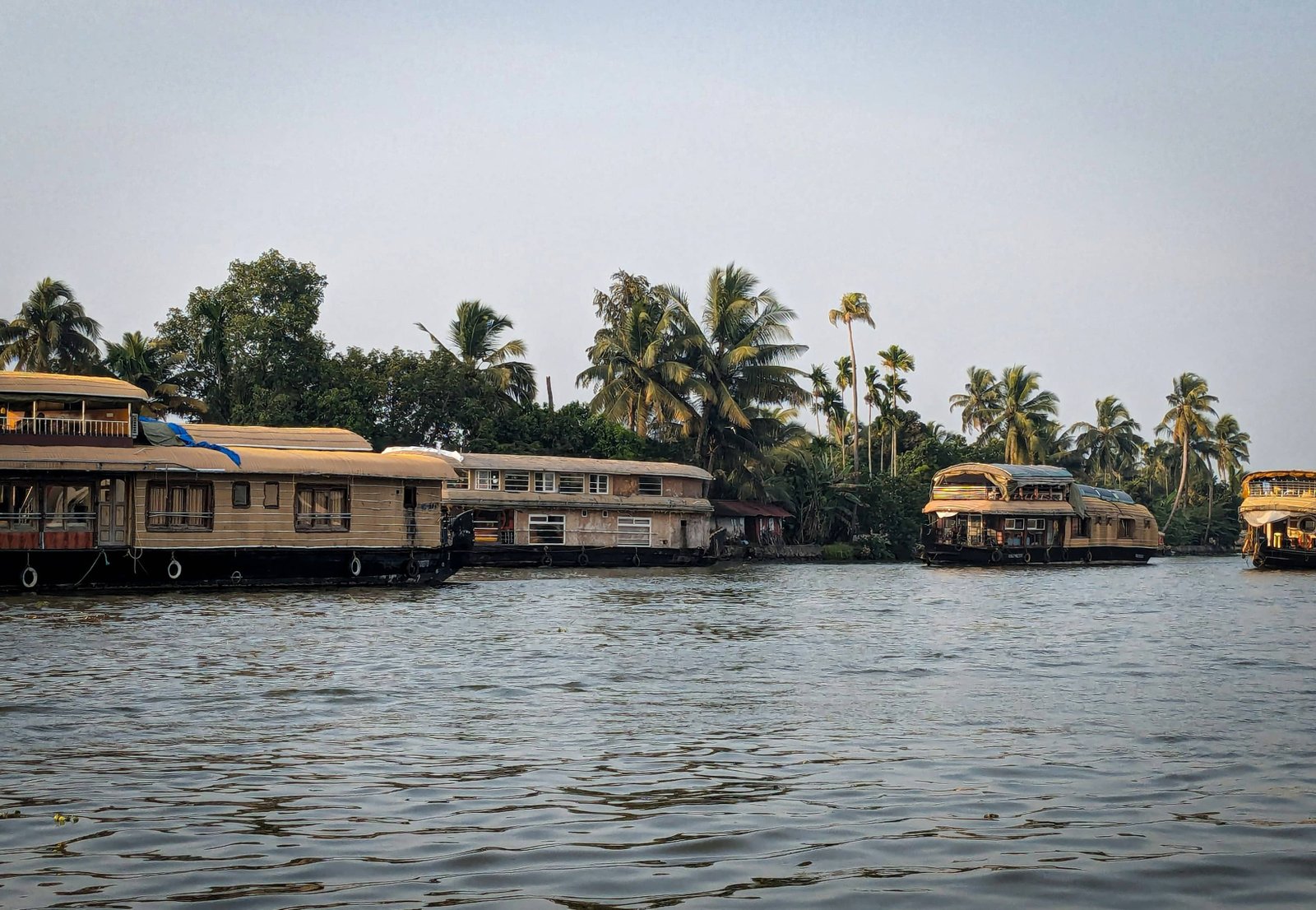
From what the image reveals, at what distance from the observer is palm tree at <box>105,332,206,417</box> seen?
4281cm

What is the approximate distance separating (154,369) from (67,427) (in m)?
20.5

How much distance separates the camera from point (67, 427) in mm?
25750

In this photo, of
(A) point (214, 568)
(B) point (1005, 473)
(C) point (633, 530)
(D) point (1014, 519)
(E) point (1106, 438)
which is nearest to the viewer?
(A) point (214, 568)

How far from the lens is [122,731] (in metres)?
9.27

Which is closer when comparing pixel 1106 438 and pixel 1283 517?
pixel 1283 517

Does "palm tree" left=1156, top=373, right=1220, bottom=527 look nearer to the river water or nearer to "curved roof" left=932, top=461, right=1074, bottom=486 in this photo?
"curved roof" left=932, top=461, right=1074, bottom=486

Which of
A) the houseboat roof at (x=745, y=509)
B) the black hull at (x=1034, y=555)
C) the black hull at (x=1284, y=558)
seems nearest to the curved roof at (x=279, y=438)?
the houseboat roof at (x=745, y=509)

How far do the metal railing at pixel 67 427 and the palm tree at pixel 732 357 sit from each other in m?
27.1

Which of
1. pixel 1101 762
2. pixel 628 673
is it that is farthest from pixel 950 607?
pixel 1101 762

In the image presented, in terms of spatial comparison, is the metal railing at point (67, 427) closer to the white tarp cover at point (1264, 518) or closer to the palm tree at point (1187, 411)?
the white tarp cover at point (1264, 518)

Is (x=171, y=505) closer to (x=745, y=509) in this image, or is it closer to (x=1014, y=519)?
(x=745, y=509)

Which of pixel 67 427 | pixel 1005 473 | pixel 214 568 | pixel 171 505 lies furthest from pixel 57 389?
pixel 1005 473

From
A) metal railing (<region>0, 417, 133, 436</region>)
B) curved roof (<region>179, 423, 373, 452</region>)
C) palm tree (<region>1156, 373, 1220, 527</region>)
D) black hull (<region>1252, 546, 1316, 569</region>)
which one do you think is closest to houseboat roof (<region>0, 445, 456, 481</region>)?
metal railing (<region>0, 417, 133, 436</region>)

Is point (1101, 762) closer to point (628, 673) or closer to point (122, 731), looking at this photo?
point (628, 673)
